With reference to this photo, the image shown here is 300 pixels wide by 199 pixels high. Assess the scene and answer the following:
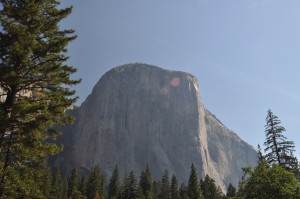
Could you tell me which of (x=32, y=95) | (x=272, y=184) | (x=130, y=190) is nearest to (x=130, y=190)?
(x=130, y=190)

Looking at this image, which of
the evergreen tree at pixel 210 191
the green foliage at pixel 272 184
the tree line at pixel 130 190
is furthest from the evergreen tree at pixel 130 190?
the green foliage at pixel 272 184

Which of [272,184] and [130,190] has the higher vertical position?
[130,190]

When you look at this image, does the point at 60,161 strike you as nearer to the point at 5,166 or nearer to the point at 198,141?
the point at 198,141

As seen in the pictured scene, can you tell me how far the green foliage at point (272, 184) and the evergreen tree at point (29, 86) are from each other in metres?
13.2

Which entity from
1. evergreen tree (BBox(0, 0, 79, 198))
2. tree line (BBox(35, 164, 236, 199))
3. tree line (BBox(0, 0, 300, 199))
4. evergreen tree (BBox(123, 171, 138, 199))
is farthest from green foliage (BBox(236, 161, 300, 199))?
evergreen tree (BBox(123, 171, 138, 199))

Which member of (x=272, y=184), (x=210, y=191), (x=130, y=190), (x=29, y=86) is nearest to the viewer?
(x=29, y=86)

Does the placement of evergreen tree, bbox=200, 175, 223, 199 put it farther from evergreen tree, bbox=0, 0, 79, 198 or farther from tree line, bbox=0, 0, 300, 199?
evergreen tree, bbox=0, 0, 79, 198

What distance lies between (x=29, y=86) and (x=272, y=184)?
52.2 feet

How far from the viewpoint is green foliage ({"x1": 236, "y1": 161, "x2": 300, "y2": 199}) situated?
73.0 feet

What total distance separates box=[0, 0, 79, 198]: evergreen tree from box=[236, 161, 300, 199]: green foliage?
43.4 ft

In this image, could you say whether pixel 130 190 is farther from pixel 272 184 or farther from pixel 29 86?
pixel 29 86

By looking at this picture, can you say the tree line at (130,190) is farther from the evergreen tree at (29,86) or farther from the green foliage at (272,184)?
the evergreen tree at (29,86)

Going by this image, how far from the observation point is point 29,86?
19.2 metres

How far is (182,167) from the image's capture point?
184 metres
